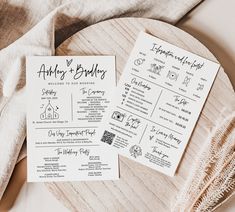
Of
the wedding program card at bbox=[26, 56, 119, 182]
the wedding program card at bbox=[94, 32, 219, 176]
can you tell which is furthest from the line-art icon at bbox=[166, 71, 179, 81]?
the wedding program card at bbox=[26, 56, 119, 182]

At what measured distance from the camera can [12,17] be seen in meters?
0.87

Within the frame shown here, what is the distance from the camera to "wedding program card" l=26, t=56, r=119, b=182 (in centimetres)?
82

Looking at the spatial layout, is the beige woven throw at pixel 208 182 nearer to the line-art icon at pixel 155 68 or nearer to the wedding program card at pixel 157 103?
the wedding program card at pixel 157 103

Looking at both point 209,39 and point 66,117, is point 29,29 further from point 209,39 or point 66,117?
point 209,39

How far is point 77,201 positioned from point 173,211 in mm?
184

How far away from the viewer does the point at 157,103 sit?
0.83 metres

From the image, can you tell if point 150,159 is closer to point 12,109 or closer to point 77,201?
point 77,201

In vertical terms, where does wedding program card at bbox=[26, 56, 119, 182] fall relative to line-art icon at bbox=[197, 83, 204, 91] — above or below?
below

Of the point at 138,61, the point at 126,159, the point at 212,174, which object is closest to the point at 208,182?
the point at 212,174

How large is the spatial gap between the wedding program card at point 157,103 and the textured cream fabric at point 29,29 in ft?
0.28

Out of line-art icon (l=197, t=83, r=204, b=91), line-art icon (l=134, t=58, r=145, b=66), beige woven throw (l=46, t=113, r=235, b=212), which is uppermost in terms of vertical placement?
line-art icon (l=134, t=58, r=145, b=66)

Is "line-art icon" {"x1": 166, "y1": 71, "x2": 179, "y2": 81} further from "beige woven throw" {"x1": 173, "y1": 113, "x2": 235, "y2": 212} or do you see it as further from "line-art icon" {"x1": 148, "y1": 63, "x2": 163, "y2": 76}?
"beige woven throw" {"x1": 173, "y1": 113, "x2": 235, "y2": 212}

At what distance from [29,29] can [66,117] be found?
21cm

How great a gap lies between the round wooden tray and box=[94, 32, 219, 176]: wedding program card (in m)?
0.01
